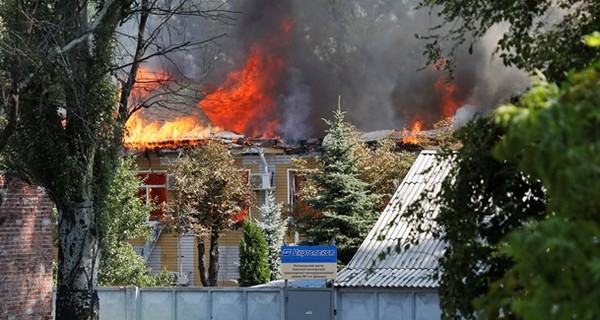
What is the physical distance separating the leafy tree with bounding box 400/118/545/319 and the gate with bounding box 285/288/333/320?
19.6 metres

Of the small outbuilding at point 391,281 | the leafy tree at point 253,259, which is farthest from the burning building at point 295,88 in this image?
the small outbuilding at point 391,281

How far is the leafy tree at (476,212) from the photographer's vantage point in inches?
444

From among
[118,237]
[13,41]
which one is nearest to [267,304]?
[118,237]

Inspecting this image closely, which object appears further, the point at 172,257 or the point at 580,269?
the point at 172,257

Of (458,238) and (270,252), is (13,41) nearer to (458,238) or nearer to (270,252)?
(458,238)

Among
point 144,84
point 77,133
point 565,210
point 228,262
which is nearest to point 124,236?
point 144,84

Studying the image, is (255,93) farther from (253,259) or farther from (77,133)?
(77,133)

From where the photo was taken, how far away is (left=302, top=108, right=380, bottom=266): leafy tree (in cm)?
4350

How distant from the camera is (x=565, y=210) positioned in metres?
6.71

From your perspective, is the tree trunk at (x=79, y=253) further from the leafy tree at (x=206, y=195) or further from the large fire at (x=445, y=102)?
the large fire at (x=445, y=102)

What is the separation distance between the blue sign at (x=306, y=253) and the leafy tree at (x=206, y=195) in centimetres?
1729

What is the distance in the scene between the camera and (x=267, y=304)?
3412 cm

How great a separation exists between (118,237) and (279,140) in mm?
16664

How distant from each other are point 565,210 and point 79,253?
19.5 meters
